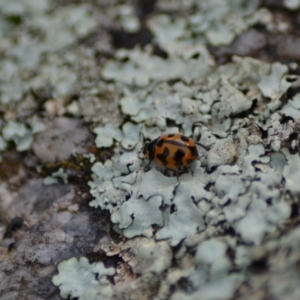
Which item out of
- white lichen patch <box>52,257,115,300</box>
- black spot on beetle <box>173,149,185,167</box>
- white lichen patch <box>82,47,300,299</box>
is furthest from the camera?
black spot on beetle <box>173,149,185,167</box>

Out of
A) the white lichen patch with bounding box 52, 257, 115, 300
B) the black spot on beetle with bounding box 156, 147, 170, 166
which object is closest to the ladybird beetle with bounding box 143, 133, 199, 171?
the black spot on beetle with bounding box 156, 147, 170, 166

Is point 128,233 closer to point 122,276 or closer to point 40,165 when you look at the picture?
point 122,276

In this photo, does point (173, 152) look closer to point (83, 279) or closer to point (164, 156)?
point (164, 156)

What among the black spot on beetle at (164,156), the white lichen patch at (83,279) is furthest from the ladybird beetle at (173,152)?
the white lichen patch at (83,279)

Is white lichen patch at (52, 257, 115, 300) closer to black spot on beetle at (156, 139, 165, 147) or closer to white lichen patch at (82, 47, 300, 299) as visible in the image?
white lichen patch at (82, 47, 300, 299)

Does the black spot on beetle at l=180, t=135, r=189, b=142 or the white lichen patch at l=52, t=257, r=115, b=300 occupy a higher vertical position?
the black spot on beetle at l=180, t=135, r=189, b=142

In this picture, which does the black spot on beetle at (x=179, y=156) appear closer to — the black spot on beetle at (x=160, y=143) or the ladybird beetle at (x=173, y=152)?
the ladybird beetle at (x=173, y=152)

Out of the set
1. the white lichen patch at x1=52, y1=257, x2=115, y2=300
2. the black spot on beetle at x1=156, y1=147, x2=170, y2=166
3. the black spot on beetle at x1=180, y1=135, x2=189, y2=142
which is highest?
the black spot on beetle at x1=180, y1=135, x2=189, y2=142
